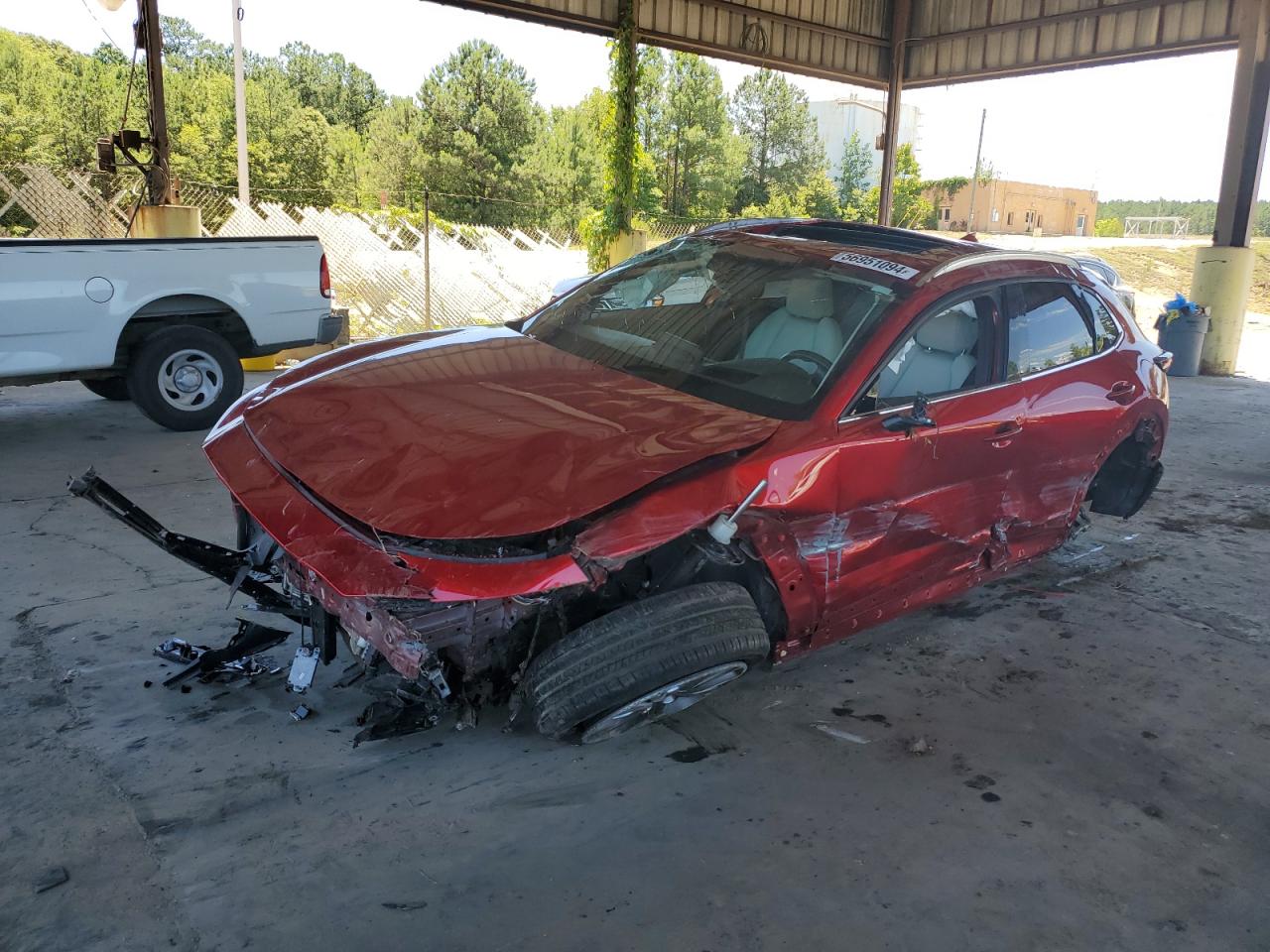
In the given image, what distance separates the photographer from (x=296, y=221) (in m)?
15.0

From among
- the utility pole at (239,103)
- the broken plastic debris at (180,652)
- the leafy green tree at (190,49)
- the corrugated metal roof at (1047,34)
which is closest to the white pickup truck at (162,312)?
the broken plastic debris at (180,652)

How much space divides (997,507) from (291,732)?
2.90 m

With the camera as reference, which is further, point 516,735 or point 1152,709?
point 1152,709

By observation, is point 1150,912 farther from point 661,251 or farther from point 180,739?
point 661,251

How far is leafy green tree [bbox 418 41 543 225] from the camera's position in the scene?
4909 centimetres

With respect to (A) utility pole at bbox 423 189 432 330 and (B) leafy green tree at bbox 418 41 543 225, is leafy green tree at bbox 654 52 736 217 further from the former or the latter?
(A) utility pole at bbox 423 189 432 330

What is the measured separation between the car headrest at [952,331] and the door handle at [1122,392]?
3.76 feet

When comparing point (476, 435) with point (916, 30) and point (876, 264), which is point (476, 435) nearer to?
point (876, 264)

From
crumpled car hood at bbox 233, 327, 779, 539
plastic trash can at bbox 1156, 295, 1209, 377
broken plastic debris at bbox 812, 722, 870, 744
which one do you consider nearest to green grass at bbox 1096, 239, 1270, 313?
plastic trash can at bbox 1156, 295, 1209, 377

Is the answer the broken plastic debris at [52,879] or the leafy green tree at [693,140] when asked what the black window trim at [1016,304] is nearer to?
the broken plastic debris at [52,879]

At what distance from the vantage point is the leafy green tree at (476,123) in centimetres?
4909

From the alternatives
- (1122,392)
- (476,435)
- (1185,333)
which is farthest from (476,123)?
(476,435)

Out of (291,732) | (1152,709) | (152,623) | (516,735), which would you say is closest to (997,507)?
(1152,709)

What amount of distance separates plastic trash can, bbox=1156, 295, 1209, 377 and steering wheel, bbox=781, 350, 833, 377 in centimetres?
1125
